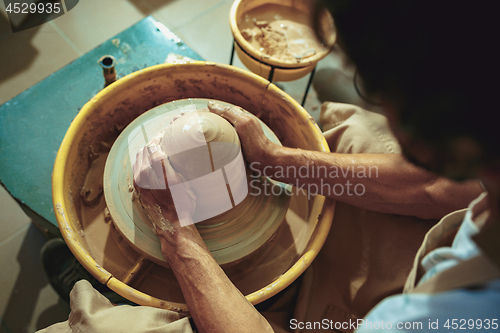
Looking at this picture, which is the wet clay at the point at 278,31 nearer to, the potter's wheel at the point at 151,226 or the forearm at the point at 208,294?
the potter's wheel at the point at 151,226

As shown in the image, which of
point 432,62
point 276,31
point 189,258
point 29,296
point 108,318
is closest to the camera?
point 432,62

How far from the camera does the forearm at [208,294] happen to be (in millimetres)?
989

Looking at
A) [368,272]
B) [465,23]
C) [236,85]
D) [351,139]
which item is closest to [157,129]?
[236,85]

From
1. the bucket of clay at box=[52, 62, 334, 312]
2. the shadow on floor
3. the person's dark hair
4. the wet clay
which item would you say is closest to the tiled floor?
the shadow on floor

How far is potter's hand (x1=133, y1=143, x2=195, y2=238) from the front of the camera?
1.19 metres

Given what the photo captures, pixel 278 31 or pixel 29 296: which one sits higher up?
pixel 278 31

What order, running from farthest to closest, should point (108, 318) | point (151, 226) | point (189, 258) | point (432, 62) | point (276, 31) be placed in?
point (276, 31), point (151, 226), point (189, 258), point (108, 318), point (432, 62)

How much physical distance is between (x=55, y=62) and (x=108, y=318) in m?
2.31

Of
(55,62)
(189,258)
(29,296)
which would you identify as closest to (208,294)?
(189,258)

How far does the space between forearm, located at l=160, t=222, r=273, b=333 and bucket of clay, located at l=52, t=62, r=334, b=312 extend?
149mm

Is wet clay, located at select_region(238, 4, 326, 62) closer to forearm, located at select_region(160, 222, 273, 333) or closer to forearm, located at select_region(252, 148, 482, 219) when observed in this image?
forearm, located at select_region(252, 148, 482, 219)

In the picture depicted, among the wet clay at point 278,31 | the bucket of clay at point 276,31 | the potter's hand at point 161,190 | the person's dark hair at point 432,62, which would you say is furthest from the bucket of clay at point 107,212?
the person's dark hair at point 432,62

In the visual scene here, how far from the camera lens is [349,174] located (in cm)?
139

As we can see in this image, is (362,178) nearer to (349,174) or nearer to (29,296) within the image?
(349,174)
